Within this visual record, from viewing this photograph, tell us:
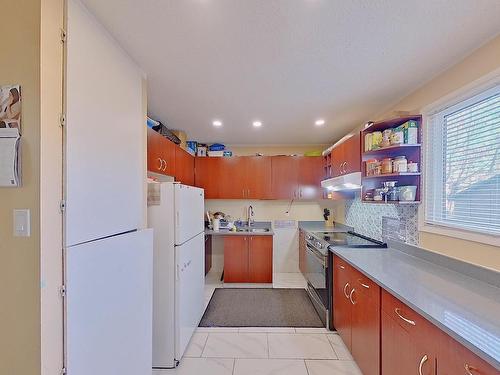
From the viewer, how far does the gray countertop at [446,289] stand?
997 mm

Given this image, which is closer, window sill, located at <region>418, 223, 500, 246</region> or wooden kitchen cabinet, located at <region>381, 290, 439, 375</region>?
wooden kitchen cabinet, located at <region>381, 290, 439, 375</region>

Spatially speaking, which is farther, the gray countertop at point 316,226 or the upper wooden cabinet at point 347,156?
the gray countertop at point 316,226

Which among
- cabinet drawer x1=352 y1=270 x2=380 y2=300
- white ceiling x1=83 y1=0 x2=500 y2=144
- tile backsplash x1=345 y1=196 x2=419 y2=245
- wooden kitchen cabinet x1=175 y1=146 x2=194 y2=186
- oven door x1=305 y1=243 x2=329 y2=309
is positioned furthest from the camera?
wooden kitchen cabinet x1=175 y1=146 x2=194 y2=186

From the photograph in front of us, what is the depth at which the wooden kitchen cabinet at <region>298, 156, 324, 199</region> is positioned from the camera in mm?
4305

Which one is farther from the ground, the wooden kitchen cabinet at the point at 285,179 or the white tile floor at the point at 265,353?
the wooden kitchen cabinet at the point at 285,179

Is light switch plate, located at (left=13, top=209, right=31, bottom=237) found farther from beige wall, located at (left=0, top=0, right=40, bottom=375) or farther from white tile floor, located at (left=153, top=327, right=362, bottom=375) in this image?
white tile floor, located at (left=153, top=327, right=362, bottom=375)

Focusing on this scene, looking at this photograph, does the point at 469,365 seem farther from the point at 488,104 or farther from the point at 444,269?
the point at 488,104

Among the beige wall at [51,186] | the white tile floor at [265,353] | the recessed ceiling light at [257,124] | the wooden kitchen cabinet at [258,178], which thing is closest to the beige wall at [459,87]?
the white tile floor at [265,353]

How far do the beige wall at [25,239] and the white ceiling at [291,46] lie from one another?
0.37 metres

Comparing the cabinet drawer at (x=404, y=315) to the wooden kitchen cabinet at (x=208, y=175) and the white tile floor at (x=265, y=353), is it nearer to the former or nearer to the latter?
the white tile floor at (x=265, y=353)

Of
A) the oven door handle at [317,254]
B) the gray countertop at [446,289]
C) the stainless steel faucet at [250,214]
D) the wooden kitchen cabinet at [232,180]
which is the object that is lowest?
the oven door handle at [317,254]

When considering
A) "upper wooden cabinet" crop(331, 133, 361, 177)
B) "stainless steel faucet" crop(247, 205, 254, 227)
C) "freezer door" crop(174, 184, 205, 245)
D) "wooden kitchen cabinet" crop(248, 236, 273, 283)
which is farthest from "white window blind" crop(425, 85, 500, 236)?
"stainless steel faucet" crop(247, 205, 254, 227)

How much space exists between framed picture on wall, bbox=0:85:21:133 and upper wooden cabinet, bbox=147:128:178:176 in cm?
118

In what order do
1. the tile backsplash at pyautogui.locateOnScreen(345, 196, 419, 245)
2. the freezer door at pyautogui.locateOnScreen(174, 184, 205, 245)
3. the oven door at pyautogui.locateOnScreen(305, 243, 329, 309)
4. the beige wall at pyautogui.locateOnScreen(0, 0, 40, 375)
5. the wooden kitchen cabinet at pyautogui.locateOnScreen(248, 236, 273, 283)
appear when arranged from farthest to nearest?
the wooden kitchen cabinet at pyautogui.locateOnScreen(248, 236, 273, 283) → the oven door at pyautogui.locateOnScreen(305, 243, 329, 309) → the tile backsplash at pyautogui.locateOnScreen(345, 196, 419, 245) → the freezer door at pyautogui.locateOnScreen(174, 184, 205, 245) → the beige wall at pyautogui.locateOnScreen(0, 0, 40, 375)
